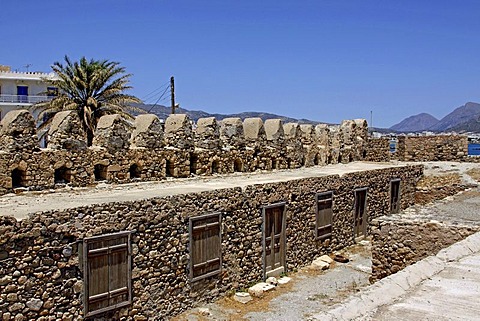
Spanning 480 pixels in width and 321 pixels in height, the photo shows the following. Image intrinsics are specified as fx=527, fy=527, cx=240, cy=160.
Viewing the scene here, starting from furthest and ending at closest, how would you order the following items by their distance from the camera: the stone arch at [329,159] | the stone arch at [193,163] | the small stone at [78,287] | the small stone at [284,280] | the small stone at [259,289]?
the stone arch at [329,159]
the stone arch at [193,163]
the small stone at [284,280]
the small stone at [259,289]
the small stone at [78,287]

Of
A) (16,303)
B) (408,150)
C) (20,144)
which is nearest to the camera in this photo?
(16,303)

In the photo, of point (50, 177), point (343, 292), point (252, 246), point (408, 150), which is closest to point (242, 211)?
point (252, 246)

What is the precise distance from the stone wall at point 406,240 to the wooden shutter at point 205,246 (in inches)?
133

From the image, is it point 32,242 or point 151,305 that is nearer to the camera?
point 32,242

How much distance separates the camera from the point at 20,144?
10398mm

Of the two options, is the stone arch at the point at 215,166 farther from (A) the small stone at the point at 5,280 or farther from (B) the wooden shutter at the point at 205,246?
(A) the small stone at the point at 5,280

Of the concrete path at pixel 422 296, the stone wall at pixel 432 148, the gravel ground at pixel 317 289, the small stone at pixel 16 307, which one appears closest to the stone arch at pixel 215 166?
the gravel ground at pixel 317 289

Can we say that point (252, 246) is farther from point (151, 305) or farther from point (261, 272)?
point (151, 305)

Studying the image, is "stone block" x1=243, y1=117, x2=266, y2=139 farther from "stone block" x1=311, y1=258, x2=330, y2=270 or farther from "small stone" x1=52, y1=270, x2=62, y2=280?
"small stone" x1=52, y1=270, x2=62, y2=280

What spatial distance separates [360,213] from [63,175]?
1019cm

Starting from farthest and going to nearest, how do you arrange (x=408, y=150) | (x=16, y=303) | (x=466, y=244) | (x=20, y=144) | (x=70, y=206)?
1. (x=408, y=150)
2. (x=20, y=144)
3. (x=70, y=206)
4. (x=16, y=303)
5. (x=466, y=244)

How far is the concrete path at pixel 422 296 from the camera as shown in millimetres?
4348

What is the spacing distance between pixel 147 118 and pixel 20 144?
10.8 feet

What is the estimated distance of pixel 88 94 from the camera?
22344mm
